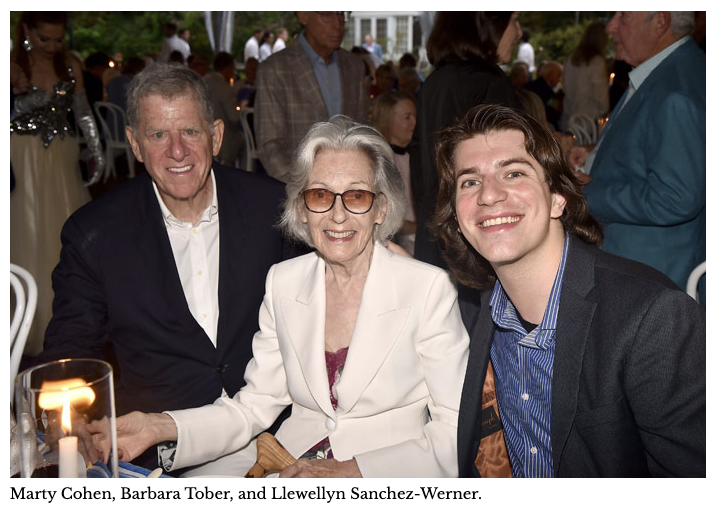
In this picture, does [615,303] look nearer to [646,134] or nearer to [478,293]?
[478,293]

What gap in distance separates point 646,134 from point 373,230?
1.20 metres

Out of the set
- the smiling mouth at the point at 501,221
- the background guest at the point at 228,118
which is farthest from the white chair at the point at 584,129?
the smiling mouth at the point at 501,221

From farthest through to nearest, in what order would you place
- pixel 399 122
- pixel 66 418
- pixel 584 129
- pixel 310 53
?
pixel 584 129 < pixel 399 122 < pixel 310 53 < pixel 66 418

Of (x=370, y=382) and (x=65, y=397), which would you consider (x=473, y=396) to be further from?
(x=65, y=397)

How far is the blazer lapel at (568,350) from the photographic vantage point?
1577 millimetres

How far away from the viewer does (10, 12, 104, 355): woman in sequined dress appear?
4.30 m

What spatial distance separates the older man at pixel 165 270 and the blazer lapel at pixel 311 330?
259 millimetres

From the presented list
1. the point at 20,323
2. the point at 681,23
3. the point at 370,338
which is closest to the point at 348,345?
the point at 370,338

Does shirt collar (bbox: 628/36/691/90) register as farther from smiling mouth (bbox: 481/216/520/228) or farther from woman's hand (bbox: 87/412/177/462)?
woman's hand (bbox: 87/412/177/462)

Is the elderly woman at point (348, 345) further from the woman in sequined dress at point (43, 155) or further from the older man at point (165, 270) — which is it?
the woman in sequined dress at point (43, 155)

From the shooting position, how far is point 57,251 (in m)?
4.68

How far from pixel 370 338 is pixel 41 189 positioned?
11.5 feet

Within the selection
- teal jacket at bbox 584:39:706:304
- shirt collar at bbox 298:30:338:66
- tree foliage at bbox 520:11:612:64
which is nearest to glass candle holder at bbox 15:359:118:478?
teal jacket at bbox 584:39:706:304

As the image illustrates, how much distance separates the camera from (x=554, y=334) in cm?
166
